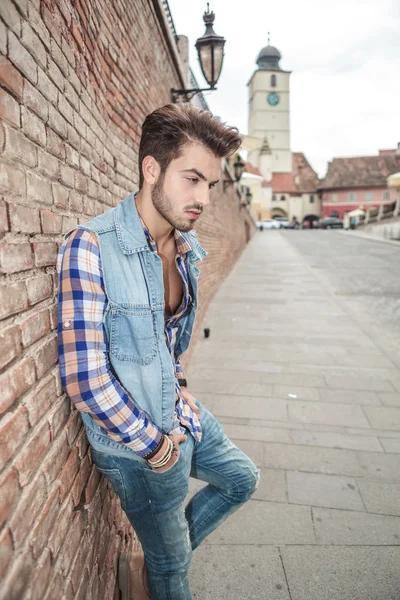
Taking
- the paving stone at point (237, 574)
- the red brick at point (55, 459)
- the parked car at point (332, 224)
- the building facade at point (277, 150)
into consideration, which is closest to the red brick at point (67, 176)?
the red brick at point (55, 459)

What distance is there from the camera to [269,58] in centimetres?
7156

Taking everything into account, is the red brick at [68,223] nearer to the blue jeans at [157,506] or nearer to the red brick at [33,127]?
the red brick at [33,127]

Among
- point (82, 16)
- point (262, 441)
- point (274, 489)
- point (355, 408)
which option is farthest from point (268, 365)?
point (82, 16)

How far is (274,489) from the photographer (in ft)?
9.30

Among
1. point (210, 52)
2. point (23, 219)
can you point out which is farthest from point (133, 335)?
point (210, 52)

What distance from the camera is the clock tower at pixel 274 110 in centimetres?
6906

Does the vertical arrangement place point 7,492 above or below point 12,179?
below

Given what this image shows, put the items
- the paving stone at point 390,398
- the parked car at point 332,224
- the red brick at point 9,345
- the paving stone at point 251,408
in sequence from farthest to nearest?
the parked car at point 332,224
the paving stone at point 390,398
the paving stone at point 251,408
the red brick at point 9,345

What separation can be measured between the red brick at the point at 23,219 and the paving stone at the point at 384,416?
3525 mm

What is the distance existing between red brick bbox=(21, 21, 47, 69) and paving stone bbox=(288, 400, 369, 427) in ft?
11.4

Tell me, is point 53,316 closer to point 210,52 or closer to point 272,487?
point 272,487

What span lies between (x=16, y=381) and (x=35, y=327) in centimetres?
20

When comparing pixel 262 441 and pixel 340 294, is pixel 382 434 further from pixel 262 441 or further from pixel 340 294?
pixel 340 294

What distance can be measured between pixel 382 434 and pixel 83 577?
2.92m
